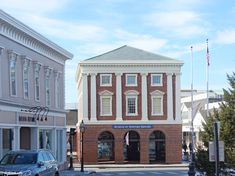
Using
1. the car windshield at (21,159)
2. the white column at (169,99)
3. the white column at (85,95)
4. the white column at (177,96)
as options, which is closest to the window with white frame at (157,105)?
the white column at (169,99)

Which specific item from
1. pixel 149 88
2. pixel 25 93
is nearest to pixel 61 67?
pixel 25 93

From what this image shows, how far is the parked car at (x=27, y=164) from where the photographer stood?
2350 cm

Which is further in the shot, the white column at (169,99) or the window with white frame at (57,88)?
the white column at (169,99)

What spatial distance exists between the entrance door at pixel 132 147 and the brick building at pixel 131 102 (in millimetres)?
965

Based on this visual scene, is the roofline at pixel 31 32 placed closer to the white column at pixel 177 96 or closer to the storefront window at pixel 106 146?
the white column at pixel 177 96

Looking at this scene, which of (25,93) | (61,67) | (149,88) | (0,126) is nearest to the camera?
(0,126)

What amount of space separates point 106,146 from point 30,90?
111ft

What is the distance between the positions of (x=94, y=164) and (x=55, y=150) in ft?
77.7

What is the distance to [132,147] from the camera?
7325 cm

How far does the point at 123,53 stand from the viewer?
240 ft

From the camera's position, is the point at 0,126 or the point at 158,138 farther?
the point at 158,138

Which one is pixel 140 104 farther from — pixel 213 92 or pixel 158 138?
pixel 213 92

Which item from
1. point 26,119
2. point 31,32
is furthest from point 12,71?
point 31,32

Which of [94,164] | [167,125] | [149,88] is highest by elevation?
[149,88]
